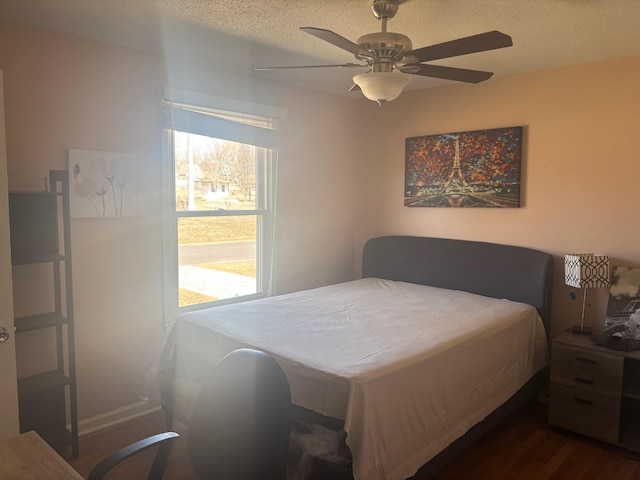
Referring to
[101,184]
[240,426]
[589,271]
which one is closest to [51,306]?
[101,184]

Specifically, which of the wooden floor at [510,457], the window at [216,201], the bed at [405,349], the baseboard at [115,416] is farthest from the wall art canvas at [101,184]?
the wooden floor at [510,457]

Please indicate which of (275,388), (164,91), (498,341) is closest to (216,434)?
(275,388)

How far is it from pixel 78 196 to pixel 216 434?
2.02m

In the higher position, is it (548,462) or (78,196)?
(78,196)

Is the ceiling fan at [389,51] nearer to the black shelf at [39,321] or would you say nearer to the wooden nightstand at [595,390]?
the wooden nightstand at [595,390]

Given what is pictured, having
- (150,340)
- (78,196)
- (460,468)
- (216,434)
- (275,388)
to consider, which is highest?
(78,196)

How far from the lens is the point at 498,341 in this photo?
2.91 m

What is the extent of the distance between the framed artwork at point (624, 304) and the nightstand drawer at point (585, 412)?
1.51 feet

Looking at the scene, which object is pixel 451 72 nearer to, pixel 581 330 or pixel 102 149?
pixel 581 330

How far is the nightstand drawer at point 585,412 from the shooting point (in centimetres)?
291

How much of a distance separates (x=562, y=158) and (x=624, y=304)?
1.13 metres

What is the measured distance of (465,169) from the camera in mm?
4027

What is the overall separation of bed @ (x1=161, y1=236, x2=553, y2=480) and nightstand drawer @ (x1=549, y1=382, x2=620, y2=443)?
8.6 inches

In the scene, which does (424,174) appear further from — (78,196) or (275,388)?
(275,388)
